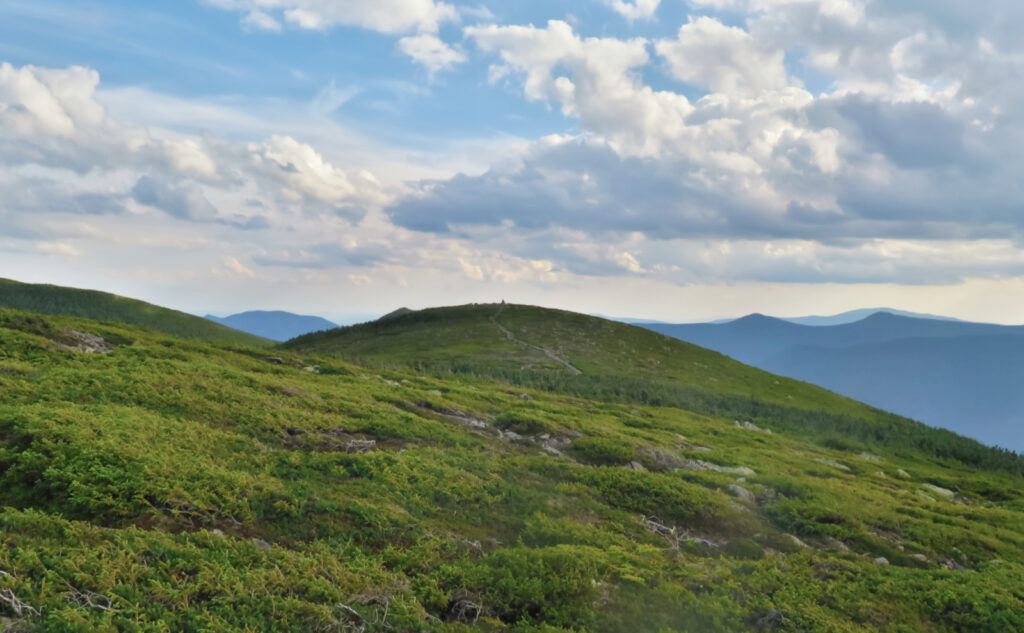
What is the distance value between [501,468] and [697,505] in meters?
6.91

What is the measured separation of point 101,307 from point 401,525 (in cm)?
13752

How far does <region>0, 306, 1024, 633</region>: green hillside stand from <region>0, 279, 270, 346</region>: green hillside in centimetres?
10088

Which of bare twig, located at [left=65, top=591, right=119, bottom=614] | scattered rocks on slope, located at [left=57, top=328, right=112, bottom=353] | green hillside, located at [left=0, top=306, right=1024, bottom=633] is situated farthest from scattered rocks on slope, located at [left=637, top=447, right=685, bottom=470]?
scattered rocks on slope, located at [left=57, top=328, right=112, bottom=353]

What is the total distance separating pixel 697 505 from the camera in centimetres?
1955

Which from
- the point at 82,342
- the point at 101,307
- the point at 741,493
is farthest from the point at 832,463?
the point at 101,307

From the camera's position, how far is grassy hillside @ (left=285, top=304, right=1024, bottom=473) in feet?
203

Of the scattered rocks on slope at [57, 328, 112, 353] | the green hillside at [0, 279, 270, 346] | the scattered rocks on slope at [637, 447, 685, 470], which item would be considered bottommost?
the scattered rocks on slope at [637, 447, 685, 470]

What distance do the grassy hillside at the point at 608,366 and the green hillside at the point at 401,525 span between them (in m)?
30.7

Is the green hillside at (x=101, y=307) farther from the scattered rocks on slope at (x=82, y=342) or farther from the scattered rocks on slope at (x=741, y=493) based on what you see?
the scattered rocks on slope at (x=741, y=493)

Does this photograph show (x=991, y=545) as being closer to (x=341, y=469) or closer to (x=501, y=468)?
(x=501, y=468)

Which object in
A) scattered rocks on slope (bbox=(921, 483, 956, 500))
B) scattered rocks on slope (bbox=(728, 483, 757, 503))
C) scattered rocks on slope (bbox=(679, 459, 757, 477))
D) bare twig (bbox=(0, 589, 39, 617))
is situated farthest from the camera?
scattered rocks on slope (bbox=(921, 483, 956, 500))

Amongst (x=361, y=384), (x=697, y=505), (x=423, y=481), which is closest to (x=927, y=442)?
(x=697, y=505)

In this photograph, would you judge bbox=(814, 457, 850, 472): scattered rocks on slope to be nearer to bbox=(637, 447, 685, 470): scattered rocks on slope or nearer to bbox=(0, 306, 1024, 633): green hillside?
bbox=(0, 306, 1024, 633): green hillside

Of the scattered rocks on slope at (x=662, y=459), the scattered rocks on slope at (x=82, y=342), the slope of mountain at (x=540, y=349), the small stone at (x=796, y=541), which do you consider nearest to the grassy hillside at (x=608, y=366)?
the slope of mountain at (x=540, y=349)
